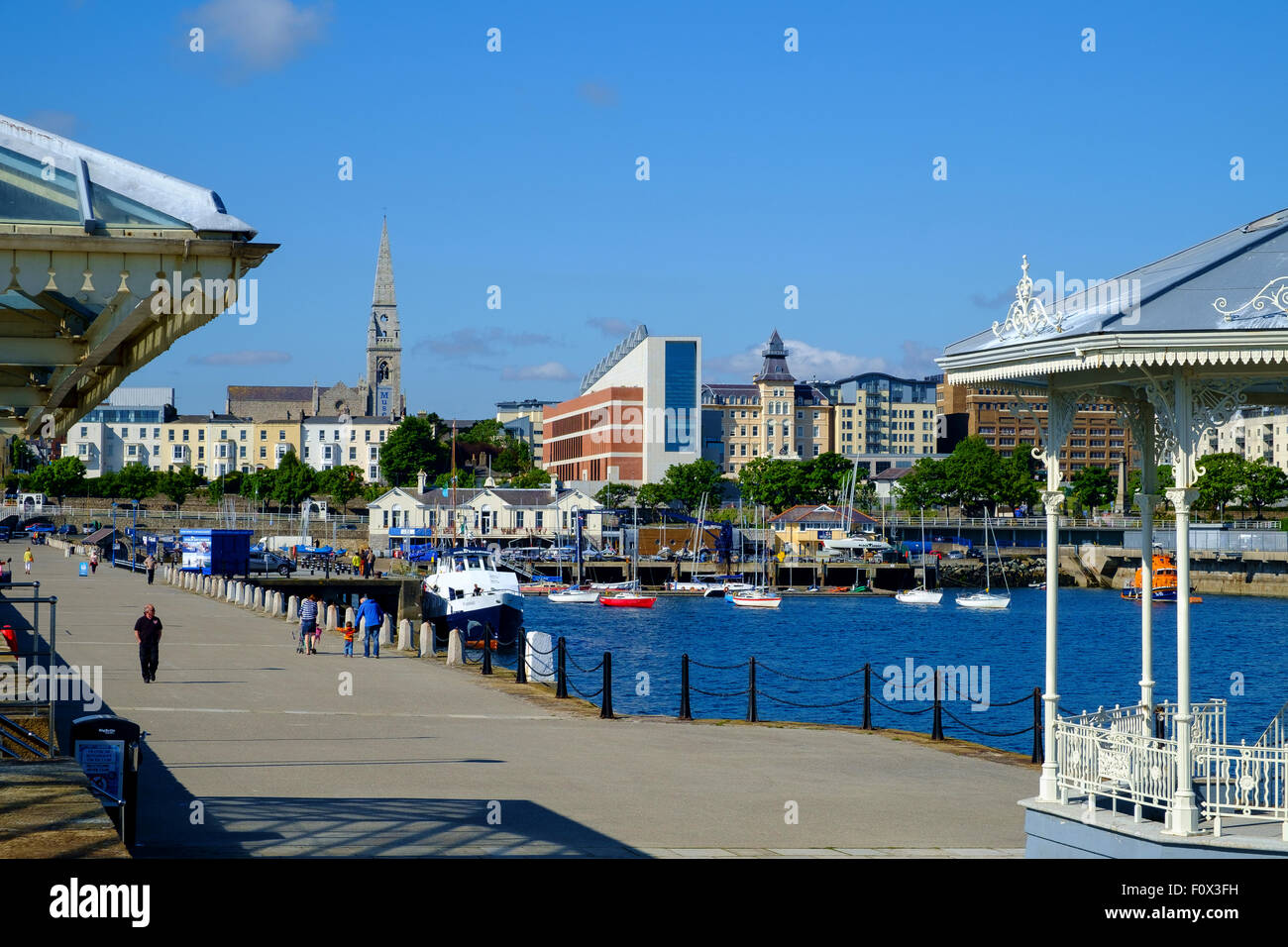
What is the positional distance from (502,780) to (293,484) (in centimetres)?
16387

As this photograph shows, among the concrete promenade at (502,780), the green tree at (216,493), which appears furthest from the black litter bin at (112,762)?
the green tree at (216,493)

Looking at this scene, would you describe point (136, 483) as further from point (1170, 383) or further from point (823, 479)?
point (1170, 383)

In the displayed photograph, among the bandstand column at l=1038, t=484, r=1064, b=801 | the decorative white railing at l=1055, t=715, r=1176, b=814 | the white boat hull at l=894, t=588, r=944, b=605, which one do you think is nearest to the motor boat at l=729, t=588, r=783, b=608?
the white boat hull at l=894, t=588, r=944, b=605

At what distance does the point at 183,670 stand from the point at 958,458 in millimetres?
154334

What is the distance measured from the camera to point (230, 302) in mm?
9289

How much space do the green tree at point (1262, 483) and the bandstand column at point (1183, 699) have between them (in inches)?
3526

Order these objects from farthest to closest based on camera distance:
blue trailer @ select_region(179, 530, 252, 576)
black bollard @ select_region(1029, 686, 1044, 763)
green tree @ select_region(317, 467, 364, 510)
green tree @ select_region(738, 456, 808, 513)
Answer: green tree @ select_region(317, 467, 364, 510)
green tree @ select_region(738, 456, 808, 513)
blue trailer @ select_region(179, 530, 252, 576)
black bollard @ select_region(1029, 686, 1044, 763)

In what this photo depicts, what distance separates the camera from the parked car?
89562mm

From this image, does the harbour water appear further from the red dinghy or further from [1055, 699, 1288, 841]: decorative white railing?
[1055, 699, 1288, 841]: decorative white railing

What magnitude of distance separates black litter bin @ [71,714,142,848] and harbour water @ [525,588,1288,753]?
14425mm

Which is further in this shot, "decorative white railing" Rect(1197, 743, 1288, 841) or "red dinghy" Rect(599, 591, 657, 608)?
"red dinghy" Rect(599, 591, 657, 608)

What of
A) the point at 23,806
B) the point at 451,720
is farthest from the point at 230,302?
the point at 451,720

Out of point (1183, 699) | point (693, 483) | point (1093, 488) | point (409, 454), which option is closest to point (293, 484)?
point (409, 454)
